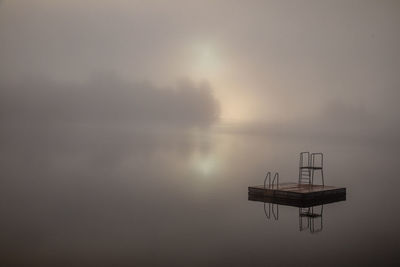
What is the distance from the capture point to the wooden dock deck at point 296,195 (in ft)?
18.9

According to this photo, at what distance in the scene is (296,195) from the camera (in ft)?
18.9

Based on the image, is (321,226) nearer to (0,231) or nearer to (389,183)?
(389,183)

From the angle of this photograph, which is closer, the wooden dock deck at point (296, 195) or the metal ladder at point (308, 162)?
the wooden dock deck at point (296, 195)

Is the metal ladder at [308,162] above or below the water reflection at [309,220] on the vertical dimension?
above

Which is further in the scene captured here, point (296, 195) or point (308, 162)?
point (308, 162)

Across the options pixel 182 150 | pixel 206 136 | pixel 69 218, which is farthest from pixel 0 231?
A: pixel 206 136

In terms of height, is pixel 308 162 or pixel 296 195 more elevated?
pixel 308 162

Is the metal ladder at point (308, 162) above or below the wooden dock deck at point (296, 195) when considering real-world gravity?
above

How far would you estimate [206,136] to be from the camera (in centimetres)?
679

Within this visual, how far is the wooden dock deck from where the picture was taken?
576cm

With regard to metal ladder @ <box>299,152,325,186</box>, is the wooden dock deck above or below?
below

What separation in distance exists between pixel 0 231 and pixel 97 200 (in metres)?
1.24

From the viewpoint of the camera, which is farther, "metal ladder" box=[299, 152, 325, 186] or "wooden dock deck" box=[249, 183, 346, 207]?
"metal ladder" box=[299, 152, 325, 186]

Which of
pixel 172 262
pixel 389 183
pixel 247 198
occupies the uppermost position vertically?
pixel 389 183
